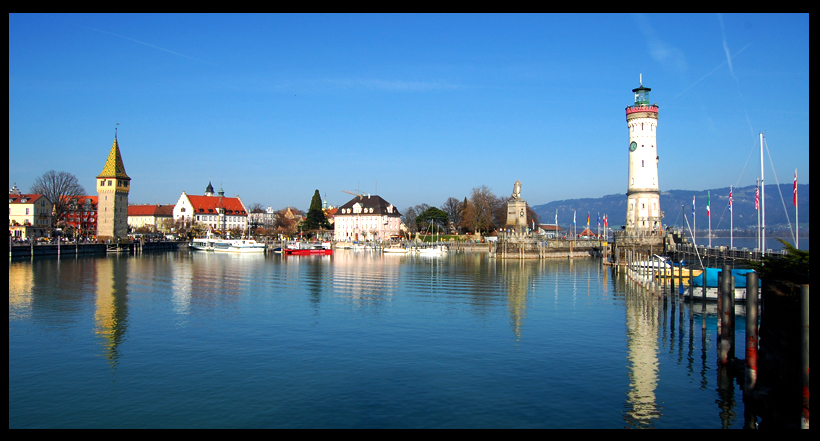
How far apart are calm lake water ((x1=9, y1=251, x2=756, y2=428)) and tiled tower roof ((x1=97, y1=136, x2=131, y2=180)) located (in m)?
72.7

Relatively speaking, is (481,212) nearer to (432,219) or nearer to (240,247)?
(432,219)

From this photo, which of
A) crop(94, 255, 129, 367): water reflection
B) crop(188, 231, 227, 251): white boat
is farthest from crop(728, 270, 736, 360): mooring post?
crop(188, 231, 227, 251): white boat

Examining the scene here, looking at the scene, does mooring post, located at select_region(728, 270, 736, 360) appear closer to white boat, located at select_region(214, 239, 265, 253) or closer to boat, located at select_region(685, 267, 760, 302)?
boat, located at select_region(685, 267, 760, 302)

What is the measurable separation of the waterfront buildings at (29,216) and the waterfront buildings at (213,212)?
51.3 metres

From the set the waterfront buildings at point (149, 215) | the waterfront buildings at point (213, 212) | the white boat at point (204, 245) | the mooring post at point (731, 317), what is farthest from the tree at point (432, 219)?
the mooring post at point (731, 317)

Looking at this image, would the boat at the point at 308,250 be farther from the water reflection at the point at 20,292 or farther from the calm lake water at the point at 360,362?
the calm lake water at the point at 360,362

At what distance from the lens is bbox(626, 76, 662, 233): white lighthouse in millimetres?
70000

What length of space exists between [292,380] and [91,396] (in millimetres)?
5078

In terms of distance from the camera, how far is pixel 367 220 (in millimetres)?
143750

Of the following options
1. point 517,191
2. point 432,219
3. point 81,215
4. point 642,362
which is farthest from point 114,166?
point 642,362
